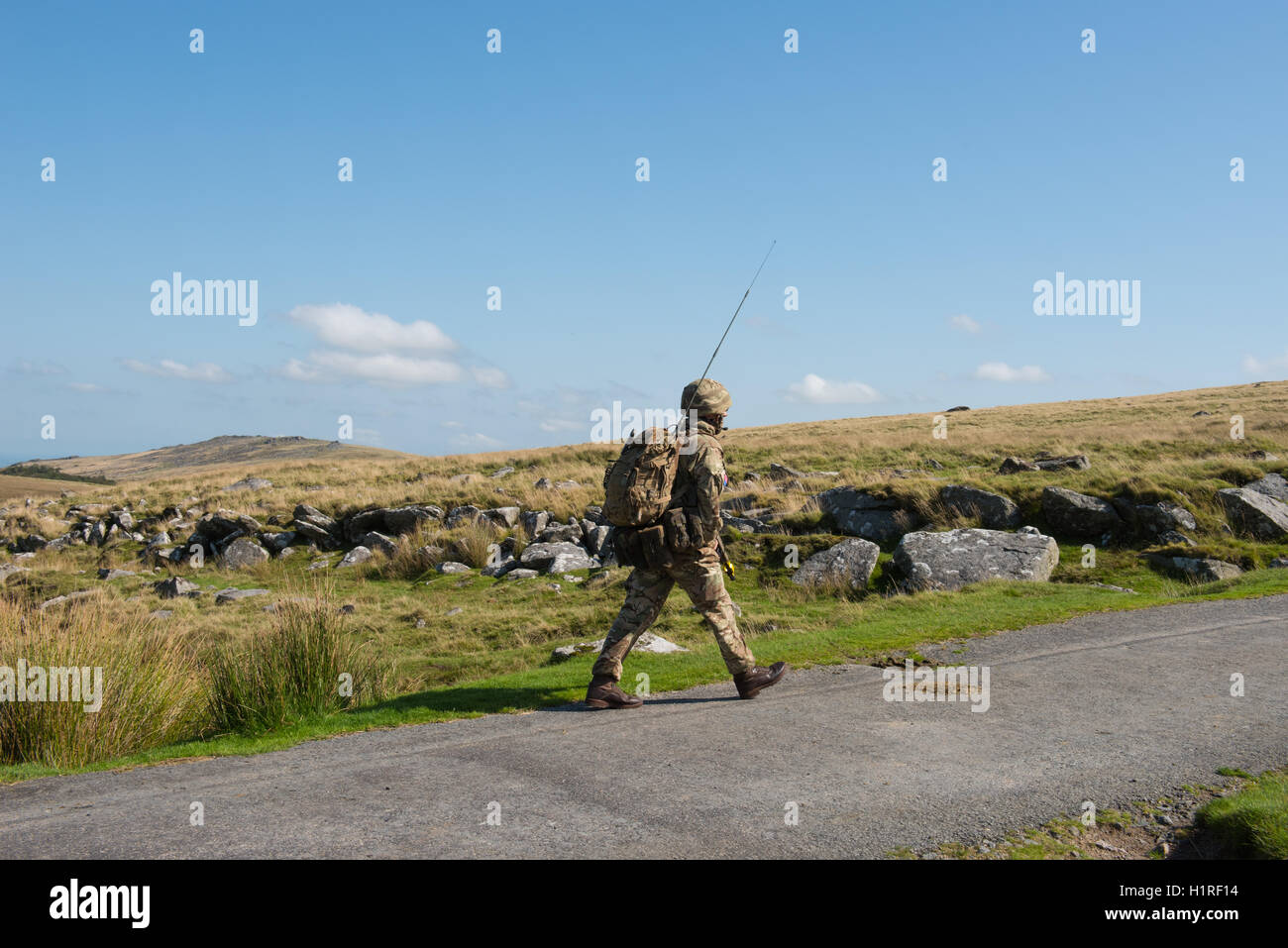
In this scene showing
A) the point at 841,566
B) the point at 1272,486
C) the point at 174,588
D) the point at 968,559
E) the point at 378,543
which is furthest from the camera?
the point at 378,543

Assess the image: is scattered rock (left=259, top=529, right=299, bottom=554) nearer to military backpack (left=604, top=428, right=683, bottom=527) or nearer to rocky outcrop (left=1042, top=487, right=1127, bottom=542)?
rocky outcrop (left=1042, top=487, right=1127, bottom=542)

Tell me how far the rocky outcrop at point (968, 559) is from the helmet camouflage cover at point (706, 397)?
7.31m

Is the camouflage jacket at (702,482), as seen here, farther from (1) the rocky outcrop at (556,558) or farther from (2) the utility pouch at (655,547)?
(1) the rocky outcrop at (556,558)

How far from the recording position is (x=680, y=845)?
4.96m

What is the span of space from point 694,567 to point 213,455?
133 metres

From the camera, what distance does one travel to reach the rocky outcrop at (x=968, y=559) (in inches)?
576

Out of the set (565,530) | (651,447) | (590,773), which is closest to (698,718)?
(590,773)

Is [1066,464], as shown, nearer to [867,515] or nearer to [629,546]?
[867,515]

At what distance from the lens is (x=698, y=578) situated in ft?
26.5

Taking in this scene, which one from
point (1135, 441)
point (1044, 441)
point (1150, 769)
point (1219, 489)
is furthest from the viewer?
point (1044, 441)

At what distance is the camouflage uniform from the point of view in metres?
7.99

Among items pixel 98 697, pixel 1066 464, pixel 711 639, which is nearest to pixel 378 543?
pixel 711 639

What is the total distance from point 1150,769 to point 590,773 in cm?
360
